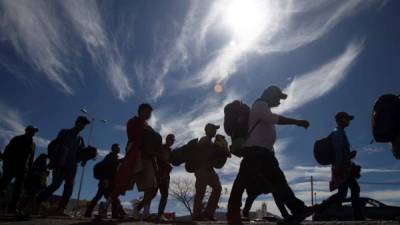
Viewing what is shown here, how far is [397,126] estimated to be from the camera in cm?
444

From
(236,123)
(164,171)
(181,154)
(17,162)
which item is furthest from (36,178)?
(236,123)

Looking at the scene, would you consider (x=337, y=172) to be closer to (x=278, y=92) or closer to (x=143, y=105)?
(x=278, y=92)

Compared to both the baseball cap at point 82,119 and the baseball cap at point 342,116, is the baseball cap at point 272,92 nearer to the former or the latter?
the baseball cap at point 342,116

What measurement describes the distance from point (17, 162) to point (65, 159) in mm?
831

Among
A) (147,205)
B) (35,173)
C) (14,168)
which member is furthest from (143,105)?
(35,173)

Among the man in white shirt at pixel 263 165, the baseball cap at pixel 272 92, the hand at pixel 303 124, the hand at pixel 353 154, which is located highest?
the baseball cap at pixel 272 92

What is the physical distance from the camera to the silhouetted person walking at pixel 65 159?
256 inches

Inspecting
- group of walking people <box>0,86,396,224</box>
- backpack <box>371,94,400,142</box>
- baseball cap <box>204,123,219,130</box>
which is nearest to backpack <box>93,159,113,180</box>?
group of walking people <box>0,86,396,224</box>

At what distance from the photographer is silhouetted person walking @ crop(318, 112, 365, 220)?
18.6 feet

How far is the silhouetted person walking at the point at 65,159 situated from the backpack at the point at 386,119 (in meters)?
5.07

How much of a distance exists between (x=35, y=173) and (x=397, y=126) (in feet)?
30.3

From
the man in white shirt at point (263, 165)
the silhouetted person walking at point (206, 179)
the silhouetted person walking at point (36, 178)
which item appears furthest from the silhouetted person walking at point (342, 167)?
the silhouetted person walking at point (36, 178)

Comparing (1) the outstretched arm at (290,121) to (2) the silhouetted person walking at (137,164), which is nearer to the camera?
(1) the outstretched arm at (290,121)

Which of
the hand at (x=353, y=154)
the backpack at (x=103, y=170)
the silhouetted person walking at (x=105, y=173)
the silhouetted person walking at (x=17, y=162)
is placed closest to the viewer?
the hand at (x=353, y=154)
